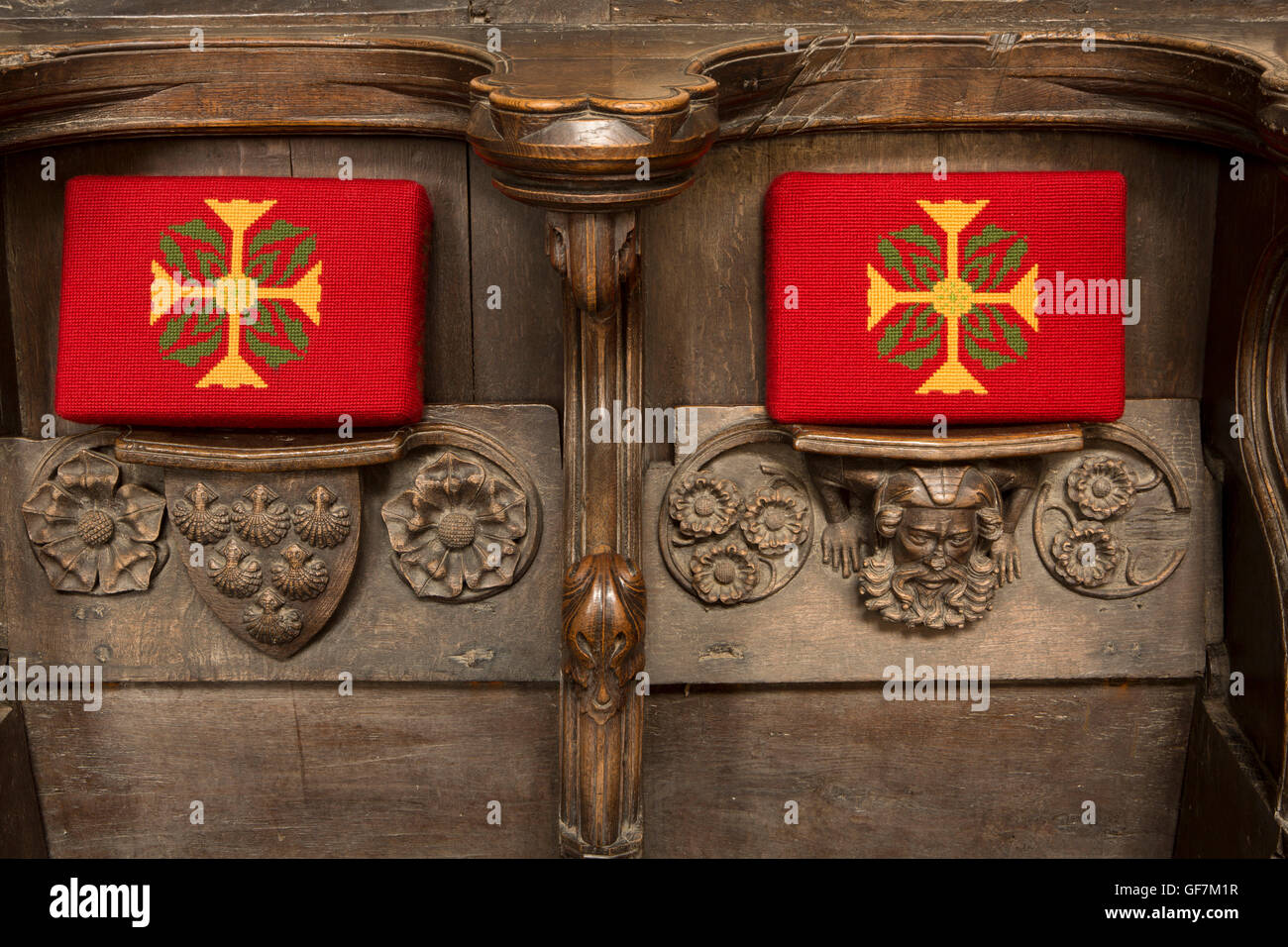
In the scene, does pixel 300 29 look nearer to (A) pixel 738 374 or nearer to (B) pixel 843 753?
(A) pixel 738 374

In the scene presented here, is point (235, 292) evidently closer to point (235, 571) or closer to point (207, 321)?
point (207, 321)

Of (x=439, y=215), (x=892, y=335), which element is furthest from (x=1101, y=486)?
(x=439, y=215)

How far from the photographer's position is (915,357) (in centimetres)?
164

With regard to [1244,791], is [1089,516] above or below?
above

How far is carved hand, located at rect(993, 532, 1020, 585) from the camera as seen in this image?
5.68 feet

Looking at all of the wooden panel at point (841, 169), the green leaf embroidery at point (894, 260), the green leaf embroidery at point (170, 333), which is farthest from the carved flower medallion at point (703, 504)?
the green leaf embroidery at point (170, 333)

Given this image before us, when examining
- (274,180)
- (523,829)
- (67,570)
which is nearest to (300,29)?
(274,180)

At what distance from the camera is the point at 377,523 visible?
1.73 metres

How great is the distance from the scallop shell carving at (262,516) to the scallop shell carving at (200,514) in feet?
0.07

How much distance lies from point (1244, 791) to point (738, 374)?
2.68ft

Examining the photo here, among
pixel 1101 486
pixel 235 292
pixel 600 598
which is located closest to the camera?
pixel 600 598

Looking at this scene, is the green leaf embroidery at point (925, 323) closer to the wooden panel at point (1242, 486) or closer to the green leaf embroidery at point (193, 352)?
the wooden panel at point (1242, 486)

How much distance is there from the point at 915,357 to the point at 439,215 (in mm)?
631

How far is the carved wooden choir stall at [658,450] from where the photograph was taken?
1587mm
